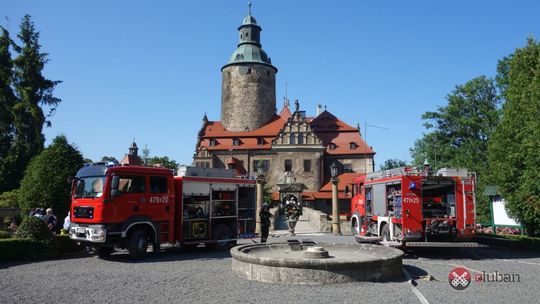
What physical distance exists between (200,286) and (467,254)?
10322mm

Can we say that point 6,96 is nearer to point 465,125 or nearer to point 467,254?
point 467,254

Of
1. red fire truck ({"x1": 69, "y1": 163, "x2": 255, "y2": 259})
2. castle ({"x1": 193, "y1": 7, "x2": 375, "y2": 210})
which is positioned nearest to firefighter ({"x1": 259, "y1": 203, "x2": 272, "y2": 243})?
red fire truck ({"x1": 69, "y1": 163, "x2": 255, "y2": 259})

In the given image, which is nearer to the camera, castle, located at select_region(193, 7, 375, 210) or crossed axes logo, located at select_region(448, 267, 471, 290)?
crossed axes logo, located at select_region(448, 267, 471, 290)

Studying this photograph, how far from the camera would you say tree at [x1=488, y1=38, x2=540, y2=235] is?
16.8 m

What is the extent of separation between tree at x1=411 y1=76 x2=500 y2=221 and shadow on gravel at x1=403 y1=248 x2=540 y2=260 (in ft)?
81.8

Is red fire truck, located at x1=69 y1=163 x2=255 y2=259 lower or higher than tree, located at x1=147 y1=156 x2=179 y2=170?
lower

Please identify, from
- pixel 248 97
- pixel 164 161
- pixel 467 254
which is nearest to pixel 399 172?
pixel 467 254

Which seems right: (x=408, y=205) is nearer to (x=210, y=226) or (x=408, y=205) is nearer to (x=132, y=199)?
(x=210, y=226)

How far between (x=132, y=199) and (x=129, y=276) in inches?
135

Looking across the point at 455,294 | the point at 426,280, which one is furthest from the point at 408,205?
the point at 455,294

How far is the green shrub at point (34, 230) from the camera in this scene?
43.2 ft

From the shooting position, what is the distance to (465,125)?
43.1 meters

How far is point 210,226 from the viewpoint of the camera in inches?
631

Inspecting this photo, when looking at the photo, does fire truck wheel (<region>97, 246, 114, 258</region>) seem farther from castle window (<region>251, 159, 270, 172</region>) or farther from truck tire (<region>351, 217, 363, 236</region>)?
castle window (<region>251, 159, 270, 172</region>)
